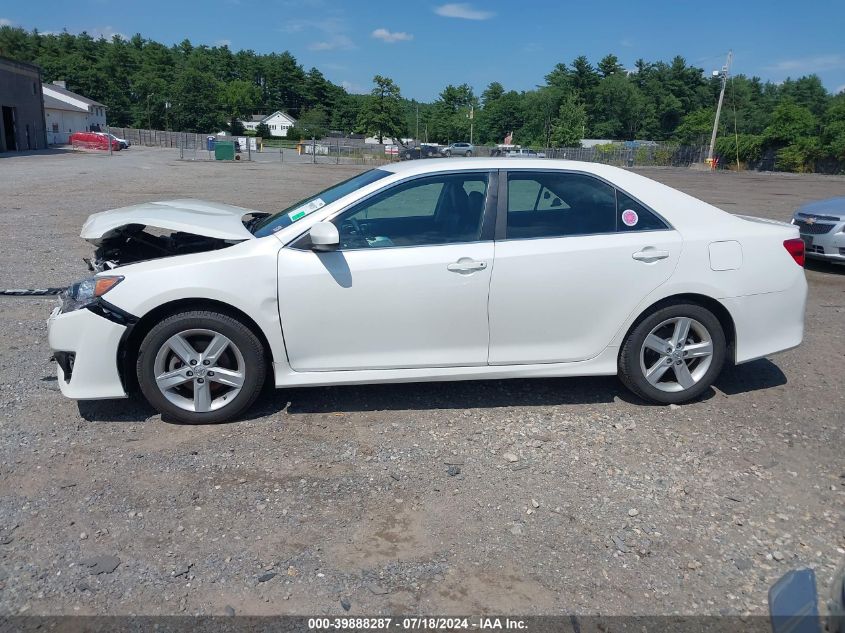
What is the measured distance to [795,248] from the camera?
491cm

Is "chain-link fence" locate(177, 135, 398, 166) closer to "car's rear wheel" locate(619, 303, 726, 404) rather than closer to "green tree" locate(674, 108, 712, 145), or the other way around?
"green tree" locate(674, 108, 712, 145)

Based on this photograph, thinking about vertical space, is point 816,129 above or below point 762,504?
above

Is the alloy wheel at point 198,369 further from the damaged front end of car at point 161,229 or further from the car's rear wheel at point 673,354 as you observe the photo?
the car's rear wheel at point 673,354

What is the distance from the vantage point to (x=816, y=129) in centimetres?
5909

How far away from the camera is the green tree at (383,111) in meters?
93.1

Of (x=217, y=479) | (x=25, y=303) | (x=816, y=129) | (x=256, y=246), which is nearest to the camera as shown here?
(x=217, y=479)

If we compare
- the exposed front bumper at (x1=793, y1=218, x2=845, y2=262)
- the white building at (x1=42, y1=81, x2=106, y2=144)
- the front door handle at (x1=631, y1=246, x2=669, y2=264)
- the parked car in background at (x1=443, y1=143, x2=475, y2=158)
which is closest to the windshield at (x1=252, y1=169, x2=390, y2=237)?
the front door handle at (x1=631, y1=246, x2=669, y2=264)

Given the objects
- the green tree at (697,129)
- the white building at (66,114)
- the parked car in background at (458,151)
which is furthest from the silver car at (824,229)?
the green tree at (697,129)

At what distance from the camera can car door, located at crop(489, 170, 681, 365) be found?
4.51 meters

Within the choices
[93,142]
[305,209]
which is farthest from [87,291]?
[93,142]

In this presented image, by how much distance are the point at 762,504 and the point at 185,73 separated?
383 ft

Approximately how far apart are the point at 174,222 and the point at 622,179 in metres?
3.07

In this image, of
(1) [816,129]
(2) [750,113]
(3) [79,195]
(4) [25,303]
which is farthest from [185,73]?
(4) [25,303]

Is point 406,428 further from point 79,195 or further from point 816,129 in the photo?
point 816,129
